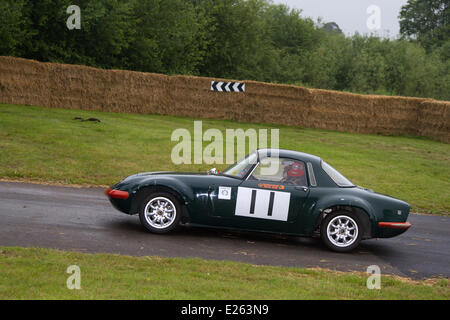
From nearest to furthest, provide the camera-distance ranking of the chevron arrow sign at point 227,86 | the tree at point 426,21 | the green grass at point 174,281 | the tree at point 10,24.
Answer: the green grass at point 174,281, the tree at point 10,24, the chevron arrow sign at point 227,86, the tree at point 426,21

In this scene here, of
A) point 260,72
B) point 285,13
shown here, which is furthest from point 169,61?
point 285,13

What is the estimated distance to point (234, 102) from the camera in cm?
2902

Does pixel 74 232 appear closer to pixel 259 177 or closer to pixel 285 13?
pixel 259 177

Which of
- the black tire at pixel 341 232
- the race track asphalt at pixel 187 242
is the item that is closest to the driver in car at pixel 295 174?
the black tire at pixel 341 232

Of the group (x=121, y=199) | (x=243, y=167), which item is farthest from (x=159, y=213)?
(x=243, y=167)

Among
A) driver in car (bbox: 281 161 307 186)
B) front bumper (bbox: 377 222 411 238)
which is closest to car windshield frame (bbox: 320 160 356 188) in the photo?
driver in car (bbox: 281 161 307 186)

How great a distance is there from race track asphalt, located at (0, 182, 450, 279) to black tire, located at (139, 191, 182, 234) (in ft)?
0.48

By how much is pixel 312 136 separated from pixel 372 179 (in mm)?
9393

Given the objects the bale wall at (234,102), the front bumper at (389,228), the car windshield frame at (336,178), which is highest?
the bale wall at (234,102)

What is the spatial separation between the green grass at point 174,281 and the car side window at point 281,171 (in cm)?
187

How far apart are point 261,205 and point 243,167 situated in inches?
28.4

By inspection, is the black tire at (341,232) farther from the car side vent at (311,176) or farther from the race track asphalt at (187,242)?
the car side vent at (311,176)

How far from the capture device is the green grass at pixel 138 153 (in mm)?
13773

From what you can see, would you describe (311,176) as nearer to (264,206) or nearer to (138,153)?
(264,206)
